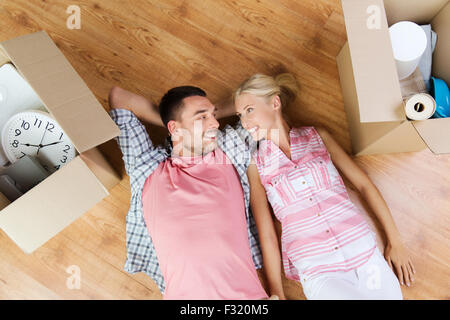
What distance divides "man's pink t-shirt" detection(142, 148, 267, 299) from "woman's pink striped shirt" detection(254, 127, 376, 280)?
164 millimetres

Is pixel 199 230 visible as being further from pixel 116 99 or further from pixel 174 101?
pixel 116 99

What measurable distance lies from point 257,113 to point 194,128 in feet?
0.82

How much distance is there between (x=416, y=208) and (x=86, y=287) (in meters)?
1.46

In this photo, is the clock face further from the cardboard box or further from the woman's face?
the cardboard box

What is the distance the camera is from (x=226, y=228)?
1.08m

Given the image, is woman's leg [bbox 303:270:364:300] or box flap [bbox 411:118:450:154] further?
woman's leg [bbox 303:270:364:300]

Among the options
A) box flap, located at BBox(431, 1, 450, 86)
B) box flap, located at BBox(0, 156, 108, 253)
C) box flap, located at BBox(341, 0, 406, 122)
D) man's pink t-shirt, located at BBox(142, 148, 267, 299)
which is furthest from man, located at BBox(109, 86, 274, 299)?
box flap, located at BBox(431, 1, 450, 86)

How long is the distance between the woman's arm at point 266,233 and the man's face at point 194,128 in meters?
0.22

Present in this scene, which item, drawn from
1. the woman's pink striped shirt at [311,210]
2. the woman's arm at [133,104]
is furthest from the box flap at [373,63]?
the woman's arm at [133,104]

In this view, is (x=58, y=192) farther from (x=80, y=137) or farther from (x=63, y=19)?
(x=63, y=19)

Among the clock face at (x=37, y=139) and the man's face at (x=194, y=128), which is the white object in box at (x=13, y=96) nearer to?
the clock face at (x=37, y=139)

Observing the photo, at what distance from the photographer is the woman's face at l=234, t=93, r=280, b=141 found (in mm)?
1158

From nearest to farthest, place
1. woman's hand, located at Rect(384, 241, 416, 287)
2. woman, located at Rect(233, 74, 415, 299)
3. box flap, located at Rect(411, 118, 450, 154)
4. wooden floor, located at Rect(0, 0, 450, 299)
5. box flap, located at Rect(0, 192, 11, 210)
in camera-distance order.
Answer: box flap, located at Rect(411, 118, 450, 154), box flap, located at Rect(0, 192, 11, 210), woman, located at Rect(233, 74, 415, 299), woman's hand, located at Rect(384, 241, 416, 287), wooden floor, located at Rect(0, 0, 450, 299)
